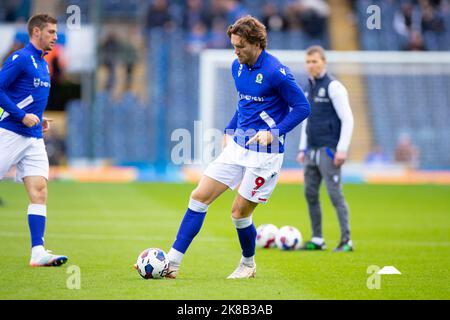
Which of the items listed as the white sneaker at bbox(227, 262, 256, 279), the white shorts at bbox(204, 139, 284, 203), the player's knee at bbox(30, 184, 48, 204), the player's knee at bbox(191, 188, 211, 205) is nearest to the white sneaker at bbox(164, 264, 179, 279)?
the white sneaker at bbox(227, 262, 256, 279)

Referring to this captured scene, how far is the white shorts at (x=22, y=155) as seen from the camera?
8891 mm

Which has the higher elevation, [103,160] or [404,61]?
[404,61]

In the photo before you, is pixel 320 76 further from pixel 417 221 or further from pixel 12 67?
pixel 417 221

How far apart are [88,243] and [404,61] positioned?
46.3 ft

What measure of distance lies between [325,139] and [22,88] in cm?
383

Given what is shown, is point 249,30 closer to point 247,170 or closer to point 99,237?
point 247,170

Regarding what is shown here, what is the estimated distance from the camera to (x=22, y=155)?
8.98 m

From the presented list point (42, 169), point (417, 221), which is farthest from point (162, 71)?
point (42, 169)

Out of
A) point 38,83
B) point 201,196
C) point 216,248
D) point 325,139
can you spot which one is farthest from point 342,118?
point 38,83

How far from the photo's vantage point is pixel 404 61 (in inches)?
920

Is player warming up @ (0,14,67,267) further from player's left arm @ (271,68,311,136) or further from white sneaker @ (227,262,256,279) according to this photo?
player's left arm @ (271,68,311,136)

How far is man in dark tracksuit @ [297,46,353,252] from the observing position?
10828mm

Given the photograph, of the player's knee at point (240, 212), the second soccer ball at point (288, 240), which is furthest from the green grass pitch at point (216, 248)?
the player's knee at point (240, 212)

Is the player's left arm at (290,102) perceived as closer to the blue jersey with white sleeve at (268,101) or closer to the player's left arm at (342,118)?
the blue jersey with white sleeve at (268,101)
